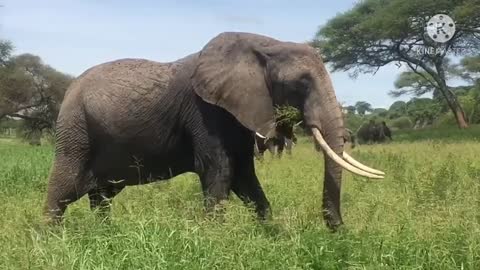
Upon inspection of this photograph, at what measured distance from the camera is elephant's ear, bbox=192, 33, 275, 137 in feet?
18.2

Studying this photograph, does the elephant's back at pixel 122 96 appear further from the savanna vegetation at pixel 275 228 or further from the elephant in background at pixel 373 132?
the elephant in background at pixel 373 132

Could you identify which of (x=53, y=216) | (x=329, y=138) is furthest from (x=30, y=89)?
(x=329, y=138)

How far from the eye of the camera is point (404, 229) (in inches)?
189

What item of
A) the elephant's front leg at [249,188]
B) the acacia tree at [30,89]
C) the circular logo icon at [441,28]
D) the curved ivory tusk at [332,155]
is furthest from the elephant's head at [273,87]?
the acacia tree at [30,89]

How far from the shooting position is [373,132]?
3022cm

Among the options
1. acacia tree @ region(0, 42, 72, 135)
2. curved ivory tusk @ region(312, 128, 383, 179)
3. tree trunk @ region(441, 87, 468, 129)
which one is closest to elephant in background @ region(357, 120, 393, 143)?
tree trunk @ region(441, 87, 468, 129)

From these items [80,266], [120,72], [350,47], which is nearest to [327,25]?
[350,47]

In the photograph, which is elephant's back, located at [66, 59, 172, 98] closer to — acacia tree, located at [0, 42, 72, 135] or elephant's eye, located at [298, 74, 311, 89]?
elephant's eye, located at [298, 74, 311, 89]

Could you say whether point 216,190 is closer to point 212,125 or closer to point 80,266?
point 212,125

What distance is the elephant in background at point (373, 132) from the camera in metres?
29.6

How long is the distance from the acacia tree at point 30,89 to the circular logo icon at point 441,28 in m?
21.3

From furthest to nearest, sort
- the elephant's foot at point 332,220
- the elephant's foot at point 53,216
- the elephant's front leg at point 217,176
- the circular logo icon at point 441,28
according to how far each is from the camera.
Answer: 1. the circular logo icon at point 441,28
2. the elephant's foot at point 53,216
3. the elephant's front leg at point 217,176
4. the elephant's foot at point 332,220

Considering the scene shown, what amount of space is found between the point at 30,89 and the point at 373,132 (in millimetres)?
19535

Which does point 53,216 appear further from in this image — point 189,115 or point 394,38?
point 394,38
